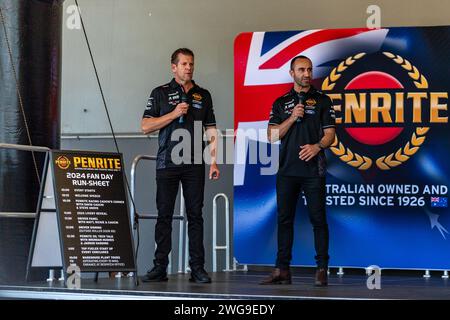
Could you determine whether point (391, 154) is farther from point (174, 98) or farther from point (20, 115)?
point (20, 115)

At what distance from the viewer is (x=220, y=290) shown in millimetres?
6238

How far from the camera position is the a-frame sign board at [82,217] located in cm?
663

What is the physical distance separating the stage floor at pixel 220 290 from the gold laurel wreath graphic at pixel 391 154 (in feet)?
5.10

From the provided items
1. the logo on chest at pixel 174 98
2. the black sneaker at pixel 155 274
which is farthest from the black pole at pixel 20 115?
the logo on chest at pixel 174 98

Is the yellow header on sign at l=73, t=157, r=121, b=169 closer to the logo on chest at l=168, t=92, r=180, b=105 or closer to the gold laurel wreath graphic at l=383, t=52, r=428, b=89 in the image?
the logo on chest at l=168, t=92, r=180, b=105

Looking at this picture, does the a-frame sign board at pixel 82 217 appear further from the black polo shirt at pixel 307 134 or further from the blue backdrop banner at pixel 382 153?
the blue backdrop banner at pixel 382 153

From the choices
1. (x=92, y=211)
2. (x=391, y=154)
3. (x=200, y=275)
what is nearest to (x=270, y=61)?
(x=391, y=154)

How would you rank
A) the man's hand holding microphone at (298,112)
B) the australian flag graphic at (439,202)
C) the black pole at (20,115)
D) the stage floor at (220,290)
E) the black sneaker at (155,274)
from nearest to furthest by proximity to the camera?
the stage floor at (220,290) → the man's hand holding microphone at (298,112) → the black sneaker at (155,274) → the black pole at (20,115) → the australian flag graphic at (439,202)

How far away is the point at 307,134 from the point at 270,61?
2.57 m

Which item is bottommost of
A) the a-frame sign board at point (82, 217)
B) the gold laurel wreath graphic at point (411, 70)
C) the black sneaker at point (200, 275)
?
the black sneaker at point (200, 275)

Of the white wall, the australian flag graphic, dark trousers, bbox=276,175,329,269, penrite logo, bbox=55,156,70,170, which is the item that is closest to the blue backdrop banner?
the australian flag graphic

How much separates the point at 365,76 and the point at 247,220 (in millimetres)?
1996
